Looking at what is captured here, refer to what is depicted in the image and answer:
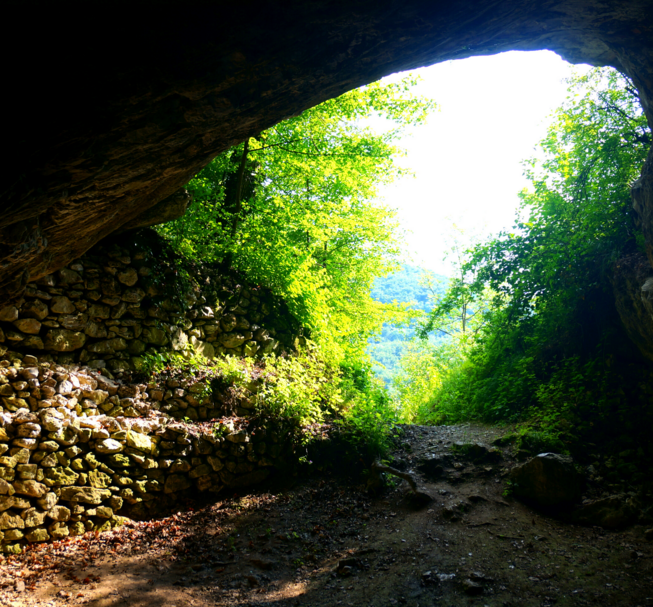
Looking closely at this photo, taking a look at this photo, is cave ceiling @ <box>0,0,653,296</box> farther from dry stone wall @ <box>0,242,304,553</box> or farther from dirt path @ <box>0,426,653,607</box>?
dirt path @ <box>0,426,653,607</box>

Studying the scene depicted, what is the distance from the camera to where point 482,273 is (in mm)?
9961

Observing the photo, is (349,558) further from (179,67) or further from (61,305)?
(179,67)

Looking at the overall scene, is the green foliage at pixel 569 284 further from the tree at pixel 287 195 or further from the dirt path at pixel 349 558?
the tree at pixel 287 195

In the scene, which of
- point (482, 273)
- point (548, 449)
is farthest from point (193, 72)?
point (482, 273)

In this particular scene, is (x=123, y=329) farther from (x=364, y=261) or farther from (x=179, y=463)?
(x=364, y=261)

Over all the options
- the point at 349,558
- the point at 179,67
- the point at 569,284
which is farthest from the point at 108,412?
the point at 569,284

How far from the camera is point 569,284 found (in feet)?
27.9

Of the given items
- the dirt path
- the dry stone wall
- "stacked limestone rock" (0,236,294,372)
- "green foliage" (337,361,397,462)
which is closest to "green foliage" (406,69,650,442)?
the dirt path

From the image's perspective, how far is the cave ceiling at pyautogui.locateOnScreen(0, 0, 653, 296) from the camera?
297cm

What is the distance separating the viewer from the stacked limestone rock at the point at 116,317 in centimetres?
566

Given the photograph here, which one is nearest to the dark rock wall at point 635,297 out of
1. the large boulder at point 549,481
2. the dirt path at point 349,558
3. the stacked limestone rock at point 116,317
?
the large boulder at point 549,481

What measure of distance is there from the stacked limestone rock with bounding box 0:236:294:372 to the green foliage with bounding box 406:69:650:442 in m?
6.00

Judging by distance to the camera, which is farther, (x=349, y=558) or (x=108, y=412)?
(x=108, y=412)

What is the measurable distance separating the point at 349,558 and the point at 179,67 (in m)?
5.77
